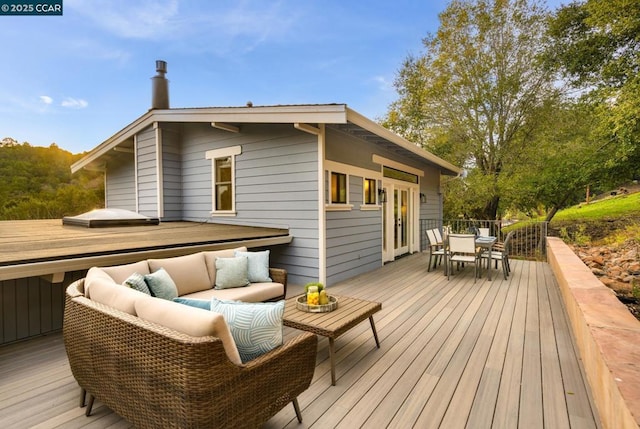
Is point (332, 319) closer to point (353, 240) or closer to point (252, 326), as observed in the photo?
point (252, 326)

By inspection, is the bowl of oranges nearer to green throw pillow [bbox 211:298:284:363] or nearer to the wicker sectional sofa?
the wicker sectional sofa

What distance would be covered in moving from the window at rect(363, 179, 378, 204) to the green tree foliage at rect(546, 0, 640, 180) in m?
6.43

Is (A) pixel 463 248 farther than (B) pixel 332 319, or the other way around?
→ (A) pixel 463 248

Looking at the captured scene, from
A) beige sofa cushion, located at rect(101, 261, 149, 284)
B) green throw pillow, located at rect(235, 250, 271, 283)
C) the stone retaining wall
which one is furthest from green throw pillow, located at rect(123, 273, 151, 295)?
the stone retaining wall

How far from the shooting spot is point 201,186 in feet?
22.8

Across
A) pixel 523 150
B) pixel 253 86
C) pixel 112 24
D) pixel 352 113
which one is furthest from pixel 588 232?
pixel 112 24

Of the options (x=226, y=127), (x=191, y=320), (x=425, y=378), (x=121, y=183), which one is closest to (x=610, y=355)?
(x=425, y=378)

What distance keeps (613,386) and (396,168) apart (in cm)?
691

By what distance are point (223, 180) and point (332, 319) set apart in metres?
4.93

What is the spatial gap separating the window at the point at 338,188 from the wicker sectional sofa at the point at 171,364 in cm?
396

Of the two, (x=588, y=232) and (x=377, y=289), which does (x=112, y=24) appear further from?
(x=588, y=232)

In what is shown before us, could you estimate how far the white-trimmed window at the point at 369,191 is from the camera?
6726 mm

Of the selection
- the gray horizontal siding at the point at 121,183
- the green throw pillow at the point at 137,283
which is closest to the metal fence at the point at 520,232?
the green throw pillow at the point at 137,283

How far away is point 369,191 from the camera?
22.9ft
